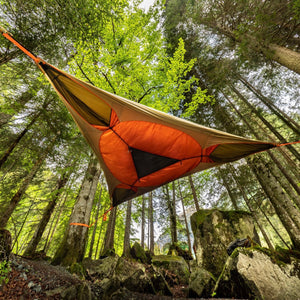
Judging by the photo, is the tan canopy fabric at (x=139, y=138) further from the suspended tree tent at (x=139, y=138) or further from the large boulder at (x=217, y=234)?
the large boulder at (x=217, y=234)

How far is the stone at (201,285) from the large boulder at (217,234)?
1471mm

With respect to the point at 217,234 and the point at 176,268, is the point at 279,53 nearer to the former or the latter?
the point at 217,234

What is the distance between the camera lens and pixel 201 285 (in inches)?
121

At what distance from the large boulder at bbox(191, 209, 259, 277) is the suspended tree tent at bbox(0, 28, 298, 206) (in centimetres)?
297

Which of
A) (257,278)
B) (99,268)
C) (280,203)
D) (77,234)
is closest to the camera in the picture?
(257,278)

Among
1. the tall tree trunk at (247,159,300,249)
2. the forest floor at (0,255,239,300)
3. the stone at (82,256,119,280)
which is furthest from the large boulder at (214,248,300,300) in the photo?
the stone at (82,256,119,280)

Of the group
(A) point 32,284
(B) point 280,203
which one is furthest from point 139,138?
(B) point 280,203

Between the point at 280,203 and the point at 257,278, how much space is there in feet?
8.67

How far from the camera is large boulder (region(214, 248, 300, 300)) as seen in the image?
2561 millimetres

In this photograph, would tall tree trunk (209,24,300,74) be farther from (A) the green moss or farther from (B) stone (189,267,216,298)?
(A) the green moss

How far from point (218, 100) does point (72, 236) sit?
28.3 ft

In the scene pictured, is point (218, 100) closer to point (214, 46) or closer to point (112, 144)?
point (214, 46)

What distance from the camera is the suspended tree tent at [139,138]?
2256 millimetres

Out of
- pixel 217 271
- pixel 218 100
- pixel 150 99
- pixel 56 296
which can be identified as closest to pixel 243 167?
pixel 218 100
